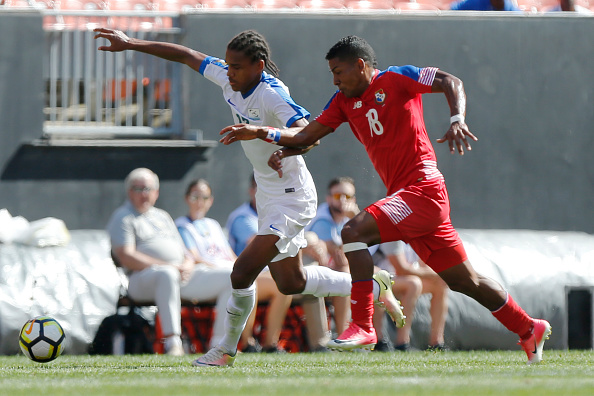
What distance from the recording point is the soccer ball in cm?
739

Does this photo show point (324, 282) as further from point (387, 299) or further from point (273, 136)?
point (273, 136)

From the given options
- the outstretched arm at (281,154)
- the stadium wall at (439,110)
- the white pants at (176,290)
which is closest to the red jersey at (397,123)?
the outstretched arm at (281,154)

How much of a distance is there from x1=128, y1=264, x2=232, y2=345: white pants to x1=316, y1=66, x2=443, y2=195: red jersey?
2.88 metres

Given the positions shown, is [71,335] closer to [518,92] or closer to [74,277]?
[74,277]

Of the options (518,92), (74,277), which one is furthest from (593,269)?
(74,277)

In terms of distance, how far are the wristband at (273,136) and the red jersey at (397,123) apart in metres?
0.57

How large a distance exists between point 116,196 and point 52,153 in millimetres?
896

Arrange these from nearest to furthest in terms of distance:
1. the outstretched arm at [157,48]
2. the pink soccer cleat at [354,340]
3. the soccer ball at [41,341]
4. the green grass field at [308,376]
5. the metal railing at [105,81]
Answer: the green grass field at [308,376]
the pink soccer cleat at [354,340]
the soccer ball at [41,341]
the outstretched arm at [157,48]
the metal railing at [105,81]

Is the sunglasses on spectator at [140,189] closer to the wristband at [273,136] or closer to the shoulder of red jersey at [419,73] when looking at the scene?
the wristband at [273,136]

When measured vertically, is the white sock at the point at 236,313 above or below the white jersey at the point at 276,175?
below

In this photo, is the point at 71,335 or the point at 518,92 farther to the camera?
the point at 518,92

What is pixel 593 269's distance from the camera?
1080 centimetres

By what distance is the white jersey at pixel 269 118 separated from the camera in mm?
6973

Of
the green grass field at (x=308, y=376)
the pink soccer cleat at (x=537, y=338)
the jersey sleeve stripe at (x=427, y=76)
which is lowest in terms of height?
the green grass field at (x=308, y=376)
